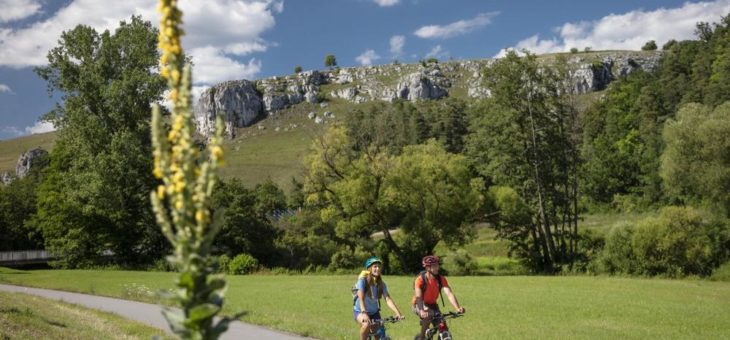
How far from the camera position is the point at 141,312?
19875 mm

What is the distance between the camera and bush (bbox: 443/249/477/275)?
4725 cm

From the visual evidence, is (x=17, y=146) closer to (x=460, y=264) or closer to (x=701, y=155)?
(x=460, y=264)

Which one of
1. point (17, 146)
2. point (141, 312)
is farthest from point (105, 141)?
point (17, 146)

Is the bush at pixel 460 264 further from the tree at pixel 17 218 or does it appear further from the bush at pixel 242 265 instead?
the tree at pixel 17 218

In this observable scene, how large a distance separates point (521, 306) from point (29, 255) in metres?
51.4

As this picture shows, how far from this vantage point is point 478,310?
76.7 ft

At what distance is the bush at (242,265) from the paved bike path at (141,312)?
19.0 meters

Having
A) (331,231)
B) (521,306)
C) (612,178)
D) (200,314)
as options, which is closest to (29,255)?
(331,231)

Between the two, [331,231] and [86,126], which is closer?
[86,126]

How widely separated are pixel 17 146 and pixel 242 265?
175m

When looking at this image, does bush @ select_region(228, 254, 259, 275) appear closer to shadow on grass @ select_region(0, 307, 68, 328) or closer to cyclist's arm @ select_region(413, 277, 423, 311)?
shadow on grass @ select_region(0, 307, 68, 328)

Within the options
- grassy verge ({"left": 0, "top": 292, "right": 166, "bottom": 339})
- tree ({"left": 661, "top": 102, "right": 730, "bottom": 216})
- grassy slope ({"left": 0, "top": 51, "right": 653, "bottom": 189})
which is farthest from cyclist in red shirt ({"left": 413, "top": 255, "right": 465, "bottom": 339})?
grassy slope ({"left": 0, "top": 51, "right": 653, "bottom": 189})

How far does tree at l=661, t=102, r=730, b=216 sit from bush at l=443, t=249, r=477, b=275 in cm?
1821

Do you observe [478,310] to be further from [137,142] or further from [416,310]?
[137,142]
